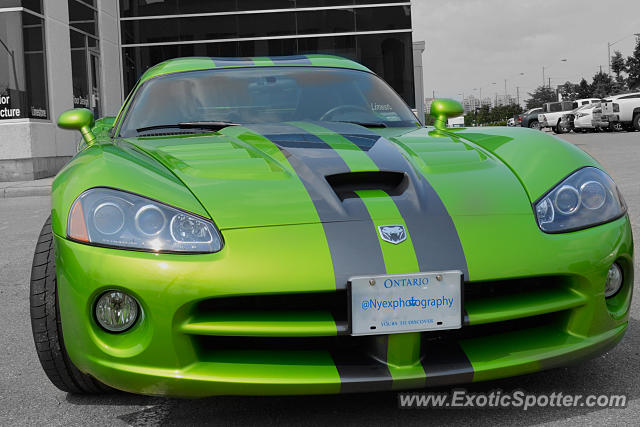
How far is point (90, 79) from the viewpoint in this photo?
17.0 metres

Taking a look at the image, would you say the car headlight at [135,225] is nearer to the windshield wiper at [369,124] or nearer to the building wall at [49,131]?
the windshield wiper at [369,124]

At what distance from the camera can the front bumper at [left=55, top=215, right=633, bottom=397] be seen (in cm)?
195

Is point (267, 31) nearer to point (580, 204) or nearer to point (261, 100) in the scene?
point (261, 100)

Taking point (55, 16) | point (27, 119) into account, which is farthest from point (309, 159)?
point (55, 16)

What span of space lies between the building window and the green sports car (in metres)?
11.7

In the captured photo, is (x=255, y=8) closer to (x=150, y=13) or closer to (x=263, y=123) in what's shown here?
(x=150, y=13)

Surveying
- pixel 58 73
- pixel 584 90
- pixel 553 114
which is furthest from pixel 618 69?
pixel 58 73

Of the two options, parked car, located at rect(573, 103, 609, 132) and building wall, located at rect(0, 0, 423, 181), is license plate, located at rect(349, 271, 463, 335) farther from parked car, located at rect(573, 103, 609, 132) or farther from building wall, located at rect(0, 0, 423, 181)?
parked car, located at rect(573, 103, 609, 132)

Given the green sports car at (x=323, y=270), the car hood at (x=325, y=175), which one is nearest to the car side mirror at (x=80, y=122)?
the car hood at (x=325, y=175)

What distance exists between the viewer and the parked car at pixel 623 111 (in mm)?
28500

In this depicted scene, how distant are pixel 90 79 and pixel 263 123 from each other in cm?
1497

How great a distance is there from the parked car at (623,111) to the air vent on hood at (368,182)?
28.8m

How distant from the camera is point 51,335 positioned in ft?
7.75

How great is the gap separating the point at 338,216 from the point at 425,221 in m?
0.25
